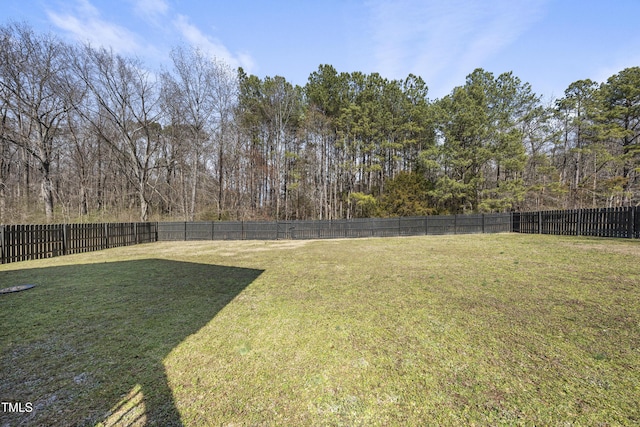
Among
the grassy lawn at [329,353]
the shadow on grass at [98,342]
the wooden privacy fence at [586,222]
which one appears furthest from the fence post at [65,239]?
the wooden privacy fence at [586,222]

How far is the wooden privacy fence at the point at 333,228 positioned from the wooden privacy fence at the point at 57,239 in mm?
3151

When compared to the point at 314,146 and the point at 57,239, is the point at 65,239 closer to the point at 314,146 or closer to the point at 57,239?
the point at 57,239

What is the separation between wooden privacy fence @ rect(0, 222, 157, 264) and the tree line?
6766mm

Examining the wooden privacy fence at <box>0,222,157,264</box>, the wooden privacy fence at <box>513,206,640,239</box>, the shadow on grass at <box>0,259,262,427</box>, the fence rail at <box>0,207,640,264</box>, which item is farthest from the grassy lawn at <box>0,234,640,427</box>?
the wooden privacy fence at <box>513,206,640,239</box>

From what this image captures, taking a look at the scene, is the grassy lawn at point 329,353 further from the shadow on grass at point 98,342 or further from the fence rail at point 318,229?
the fence rail at point 318,229

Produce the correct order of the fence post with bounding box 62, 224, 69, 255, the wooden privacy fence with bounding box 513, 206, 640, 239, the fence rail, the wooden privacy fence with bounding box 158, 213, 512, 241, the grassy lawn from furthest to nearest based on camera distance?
1. the wooden privacy fence with bounding box 158, 213, 512, 241
2. the wooden privacy fence with bounding box 513, 206, 640, 239
3. the fence post with bounding box 62, 224, 69, 255
4. the fence rail
5. the grassy lawn

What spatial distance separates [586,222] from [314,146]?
765 inches

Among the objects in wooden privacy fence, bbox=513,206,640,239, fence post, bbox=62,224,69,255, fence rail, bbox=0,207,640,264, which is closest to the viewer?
fence rail, bbox=0,207,640,264

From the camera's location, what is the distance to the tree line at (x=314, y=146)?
60.5ft

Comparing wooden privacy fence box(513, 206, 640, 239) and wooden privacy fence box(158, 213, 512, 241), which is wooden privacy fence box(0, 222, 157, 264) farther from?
wooden privacy fence box(513, 206, 640, 239)

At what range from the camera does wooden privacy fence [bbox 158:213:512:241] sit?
15844mm

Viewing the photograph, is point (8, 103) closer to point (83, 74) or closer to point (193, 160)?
point (83, 74)

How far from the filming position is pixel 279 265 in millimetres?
7172

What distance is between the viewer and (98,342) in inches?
106
